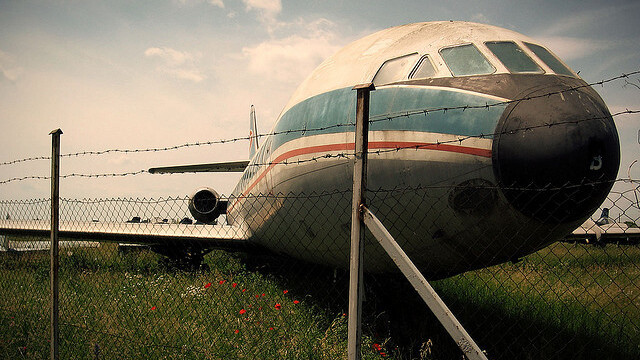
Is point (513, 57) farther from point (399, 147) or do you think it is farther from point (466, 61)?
point (399, 147)

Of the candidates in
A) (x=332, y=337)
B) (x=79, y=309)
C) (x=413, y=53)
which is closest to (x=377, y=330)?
(x=332, y=337)

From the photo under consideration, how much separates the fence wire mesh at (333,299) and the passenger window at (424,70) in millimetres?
997

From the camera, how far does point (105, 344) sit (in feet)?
14.6

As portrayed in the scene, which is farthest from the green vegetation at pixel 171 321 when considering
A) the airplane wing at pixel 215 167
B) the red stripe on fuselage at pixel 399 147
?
the airplane wing at pixel 215 167

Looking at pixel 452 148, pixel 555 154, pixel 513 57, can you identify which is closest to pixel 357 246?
pixel 452 148

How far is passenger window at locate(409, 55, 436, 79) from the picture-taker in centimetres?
371

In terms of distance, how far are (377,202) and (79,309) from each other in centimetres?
446

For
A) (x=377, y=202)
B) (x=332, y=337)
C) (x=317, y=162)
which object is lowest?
(x=332, y=337)

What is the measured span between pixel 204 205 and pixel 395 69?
7.91 m

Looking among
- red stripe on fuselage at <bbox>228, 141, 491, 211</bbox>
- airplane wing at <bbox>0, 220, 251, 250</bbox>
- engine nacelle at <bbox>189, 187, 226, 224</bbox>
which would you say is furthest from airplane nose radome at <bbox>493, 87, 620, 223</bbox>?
engine nacelle at <bbox>189, 187, 226, 224</bbox>

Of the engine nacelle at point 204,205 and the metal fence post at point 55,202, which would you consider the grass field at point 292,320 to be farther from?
the engine nacelle at point 204,205

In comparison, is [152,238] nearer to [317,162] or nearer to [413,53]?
[317,162]

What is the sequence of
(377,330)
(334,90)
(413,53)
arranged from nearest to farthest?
(413,53) < (334,90) < (377,330)

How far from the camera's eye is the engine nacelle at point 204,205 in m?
10.6
